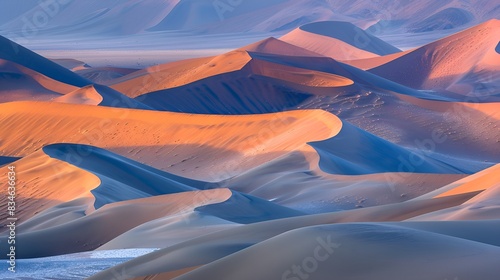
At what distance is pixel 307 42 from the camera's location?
56375mm

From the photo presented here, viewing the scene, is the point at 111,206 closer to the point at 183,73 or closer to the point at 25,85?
the point at 25,85

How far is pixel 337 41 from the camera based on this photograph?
54.9 meters

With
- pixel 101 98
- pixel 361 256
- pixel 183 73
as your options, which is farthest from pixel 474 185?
pixel 183 73

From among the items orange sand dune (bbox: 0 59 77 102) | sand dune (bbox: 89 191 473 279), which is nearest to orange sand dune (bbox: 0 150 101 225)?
sand dune (bbox: 89 191 473 279)

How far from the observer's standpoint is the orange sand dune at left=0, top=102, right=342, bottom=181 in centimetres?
2109

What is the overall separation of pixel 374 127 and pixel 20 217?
15.3 meters

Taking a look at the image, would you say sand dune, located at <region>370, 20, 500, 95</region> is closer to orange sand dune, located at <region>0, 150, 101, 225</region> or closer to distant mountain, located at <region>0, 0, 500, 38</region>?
orange sand dune, located at <region>0, 150, 101, 225</region>

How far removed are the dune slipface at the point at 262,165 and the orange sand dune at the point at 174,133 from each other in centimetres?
6

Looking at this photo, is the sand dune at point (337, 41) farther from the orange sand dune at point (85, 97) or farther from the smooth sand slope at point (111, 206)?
the smooth sand slope at point (111, 206)

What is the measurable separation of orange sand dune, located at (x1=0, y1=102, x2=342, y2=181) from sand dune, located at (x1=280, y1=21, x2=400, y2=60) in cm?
2833

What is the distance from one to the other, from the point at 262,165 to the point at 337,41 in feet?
123

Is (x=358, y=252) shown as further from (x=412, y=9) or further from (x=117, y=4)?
(x=117, y=4)

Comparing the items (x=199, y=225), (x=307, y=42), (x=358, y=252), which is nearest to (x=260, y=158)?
(x=199, y=225)

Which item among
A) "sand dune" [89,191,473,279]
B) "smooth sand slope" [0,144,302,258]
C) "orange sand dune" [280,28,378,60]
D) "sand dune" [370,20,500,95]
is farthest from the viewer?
"orange sand dune" [280,28,378,60]
